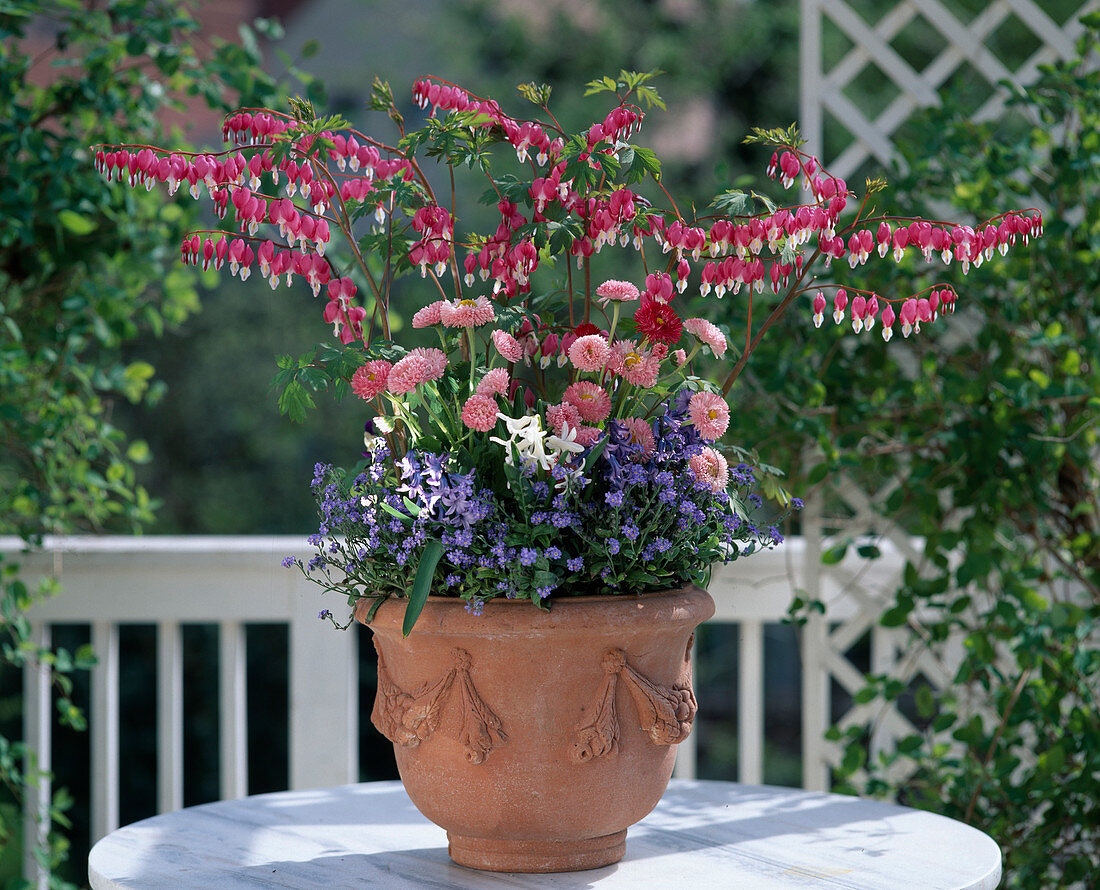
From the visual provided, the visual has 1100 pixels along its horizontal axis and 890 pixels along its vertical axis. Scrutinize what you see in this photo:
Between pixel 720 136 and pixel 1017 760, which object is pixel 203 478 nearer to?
pixel 720 136

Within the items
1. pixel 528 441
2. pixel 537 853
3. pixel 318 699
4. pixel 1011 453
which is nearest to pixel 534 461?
pixel 528 441

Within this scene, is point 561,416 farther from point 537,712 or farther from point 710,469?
point 537,712

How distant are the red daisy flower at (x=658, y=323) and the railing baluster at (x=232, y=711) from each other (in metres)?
1.19

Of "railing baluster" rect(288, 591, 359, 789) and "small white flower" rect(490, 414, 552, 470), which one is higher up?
"small white flower" rect(490, 414, 552, 470)

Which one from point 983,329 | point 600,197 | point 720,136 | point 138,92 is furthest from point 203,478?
point 600,197

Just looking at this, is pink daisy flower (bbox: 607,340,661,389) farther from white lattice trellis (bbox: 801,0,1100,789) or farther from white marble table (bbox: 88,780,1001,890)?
white lattice trellis (bbox: 801,0,1100,789)

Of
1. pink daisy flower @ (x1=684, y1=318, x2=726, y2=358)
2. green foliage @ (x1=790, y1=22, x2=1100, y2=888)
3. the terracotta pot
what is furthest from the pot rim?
green foliage @ (x1=790, y1=22, x2=1100, y2=888)

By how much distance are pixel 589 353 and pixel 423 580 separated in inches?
8.8

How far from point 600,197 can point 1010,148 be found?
38.3 inches

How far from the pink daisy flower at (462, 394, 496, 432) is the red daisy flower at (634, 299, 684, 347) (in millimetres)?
141

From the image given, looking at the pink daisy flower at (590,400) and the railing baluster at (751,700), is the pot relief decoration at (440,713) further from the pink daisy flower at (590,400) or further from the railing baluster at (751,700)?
the railing baluster at (751,700)

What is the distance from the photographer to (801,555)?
2.01 metres

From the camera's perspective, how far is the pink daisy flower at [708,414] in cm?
94

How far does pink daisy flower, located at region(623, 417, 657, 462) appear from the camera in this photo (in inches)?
37.2
